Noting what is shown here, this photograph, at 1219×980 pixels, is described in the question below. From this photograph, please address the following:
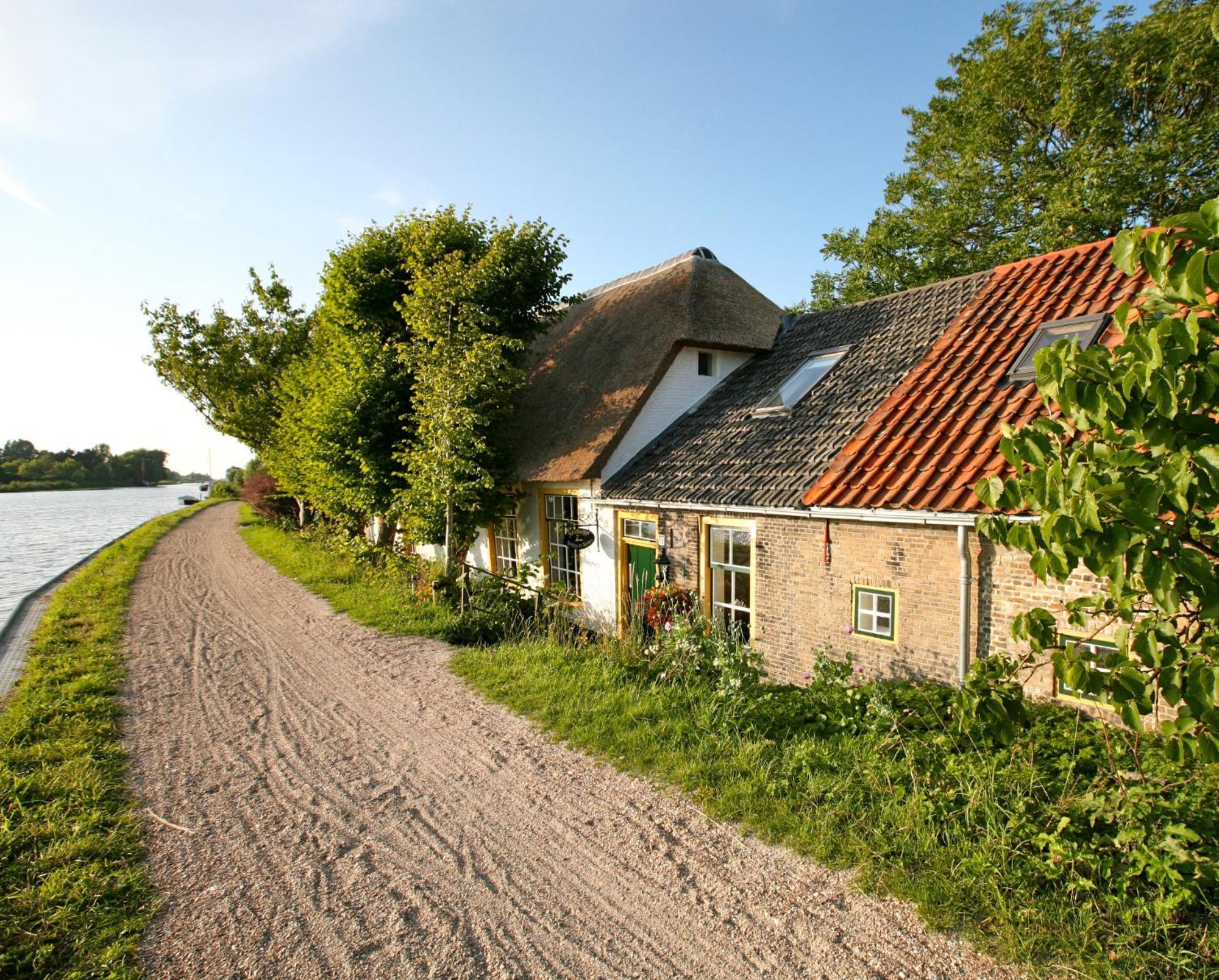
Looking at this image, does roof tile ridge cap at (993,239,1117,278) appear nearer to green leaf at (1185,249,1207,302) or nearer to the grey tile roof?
the grey tile roof

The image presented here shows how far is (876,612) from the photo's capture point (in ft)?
22.6

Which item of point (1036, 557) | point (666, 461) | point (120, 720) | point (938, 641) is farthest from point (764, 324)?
point (120, 720)

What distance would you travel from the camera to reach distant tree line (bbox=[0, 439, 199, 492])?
56531 mm

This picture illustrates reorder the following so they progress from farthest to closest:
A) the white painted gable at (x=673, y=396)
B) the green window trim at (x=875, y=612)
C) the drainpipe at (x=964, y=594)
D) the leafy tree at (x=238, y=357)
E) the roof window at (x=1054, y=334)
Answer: the leafy tree at (x=238, y=357), the white painted gable at (x=673, y=396), the roof window at (x=1054, y=334), the green window trim at (x=875, y=612), the drainpipe at (x=964, y=594)

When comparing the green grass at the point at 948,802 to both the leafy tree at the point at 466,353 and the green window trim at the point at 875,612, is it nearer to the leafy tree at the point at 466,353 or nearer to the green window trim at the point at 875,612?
the green window trim at the point at 875,612

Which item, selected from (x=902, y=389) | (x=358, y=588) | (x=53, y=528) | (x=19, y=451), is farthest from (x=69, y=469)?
(x=902, y=389)

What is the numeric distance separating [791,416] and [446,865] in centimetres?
742

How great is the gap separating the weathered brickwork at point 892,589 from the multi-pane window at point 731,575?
286 millimetres

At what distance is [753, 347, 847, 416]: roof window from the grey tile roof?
0.12m

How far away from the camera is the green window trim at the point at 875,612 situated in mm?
6727

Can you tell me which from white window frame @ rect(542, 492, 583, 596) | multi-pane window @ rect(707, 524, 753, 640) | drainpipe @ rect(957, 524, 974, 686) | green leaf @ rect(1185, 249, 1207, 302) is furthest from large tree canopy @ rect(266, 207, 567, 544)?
green leaf @ rect(1185, 249, 1207, 302)

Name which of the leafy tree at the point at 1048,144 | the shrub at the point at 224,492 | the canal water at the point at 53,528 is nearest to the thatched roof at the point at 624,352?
the leafy tree at the point at 1048,144

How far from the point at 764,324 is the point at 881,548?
688 centimetres

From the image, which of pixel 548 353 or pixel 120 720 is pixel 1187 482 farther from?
pixel 548 353
